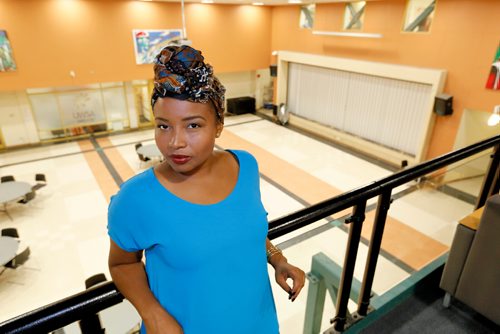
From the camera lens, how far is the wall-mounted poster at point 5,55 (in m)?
8.72

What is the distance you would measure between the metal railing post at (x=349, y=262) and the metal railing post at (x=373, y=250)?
17cm

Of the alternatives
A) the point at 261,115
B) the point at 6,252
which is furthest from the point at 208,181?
the point at 261,115

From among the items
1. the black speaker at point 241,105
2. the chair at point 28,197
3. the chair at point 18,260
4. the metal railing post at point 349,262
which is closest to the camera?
the metal railing post at point 349,262

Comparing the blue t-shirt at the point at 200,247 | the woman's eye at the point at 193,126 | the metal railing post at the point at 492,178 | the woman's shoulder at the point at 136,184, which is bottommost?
the metal railing post at the point at 492,178

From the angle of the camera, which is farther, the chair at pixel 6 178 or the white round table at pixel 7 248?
the chair at pixel 6 178

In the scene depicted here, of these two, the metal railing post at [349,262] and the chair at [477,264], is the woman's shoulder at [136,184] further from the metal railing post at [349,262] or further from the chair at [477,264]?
the chair at [477,264]

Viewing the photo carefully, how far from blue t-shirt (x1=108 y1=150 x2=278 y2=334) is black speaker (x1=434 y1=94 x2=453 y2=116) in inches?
306

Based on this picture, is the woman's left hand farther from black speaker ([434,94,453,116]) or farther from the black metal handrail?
black speaker ([434,94,453,116])

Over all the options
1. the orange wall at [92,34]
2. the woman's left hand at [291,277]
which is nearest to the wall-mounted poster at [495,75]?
the woman's left hand at [291,277]

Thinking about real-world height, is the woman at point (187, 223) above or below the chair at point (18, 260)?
above

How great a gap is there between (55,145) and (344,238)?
11.1 metres

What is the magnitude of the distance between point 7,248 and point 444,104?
8.72 metres

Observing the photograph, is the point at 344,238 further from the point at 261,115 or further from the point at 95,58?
the point at 261,115

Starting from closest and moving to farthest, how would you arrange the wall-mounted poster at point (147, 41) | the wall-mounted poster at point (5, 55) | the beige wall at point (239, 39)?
the beige wall at point (239, 39)
the wall-mounted poster at point (5, 55)
the wall-mounted poster at point (147, 41)
